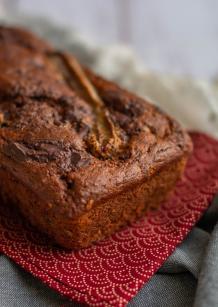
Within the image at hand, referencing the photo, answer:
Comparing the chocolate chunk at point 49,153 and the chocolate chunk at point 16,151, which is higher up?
the chocolate chunk at point 49,153

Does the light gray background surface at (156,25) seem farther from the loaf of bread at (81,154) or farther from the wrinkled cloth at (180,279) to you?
the loaf of bread at (81,154)

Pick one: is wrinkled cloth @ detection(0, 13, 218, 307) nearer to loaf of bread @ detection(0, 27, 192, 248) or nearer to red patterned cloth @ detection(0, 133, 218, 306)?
red patterned cloth @ detection(0, 133, 218, 306)

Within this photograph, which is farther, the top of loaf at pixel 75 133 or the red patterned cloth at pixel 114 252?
the top of loaf at pixel 75 133

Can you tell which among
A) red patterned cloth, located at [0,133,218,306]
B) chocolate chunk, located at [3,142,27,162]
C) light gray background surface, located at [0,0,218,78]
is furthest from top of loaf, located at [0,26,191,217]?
light gray background surface, located at [0,0,218,78]

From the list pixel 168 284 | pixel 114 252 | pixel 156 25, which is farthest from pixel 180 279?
pixel 156 25

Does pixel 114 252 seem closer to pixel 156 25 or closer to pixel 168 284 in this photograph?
pixel 168 284

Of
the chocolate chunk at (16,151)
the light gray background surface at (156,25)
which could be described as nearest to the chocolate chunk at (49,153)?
the chocolate chunk at (16,151)

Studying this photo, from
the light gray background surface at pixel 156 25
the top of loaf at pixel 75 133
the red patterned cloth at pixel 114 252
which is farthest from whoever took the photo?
the light gray background surface at pixel 156 25

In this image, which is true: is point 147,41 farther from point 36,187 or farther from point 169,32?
point 36,187
